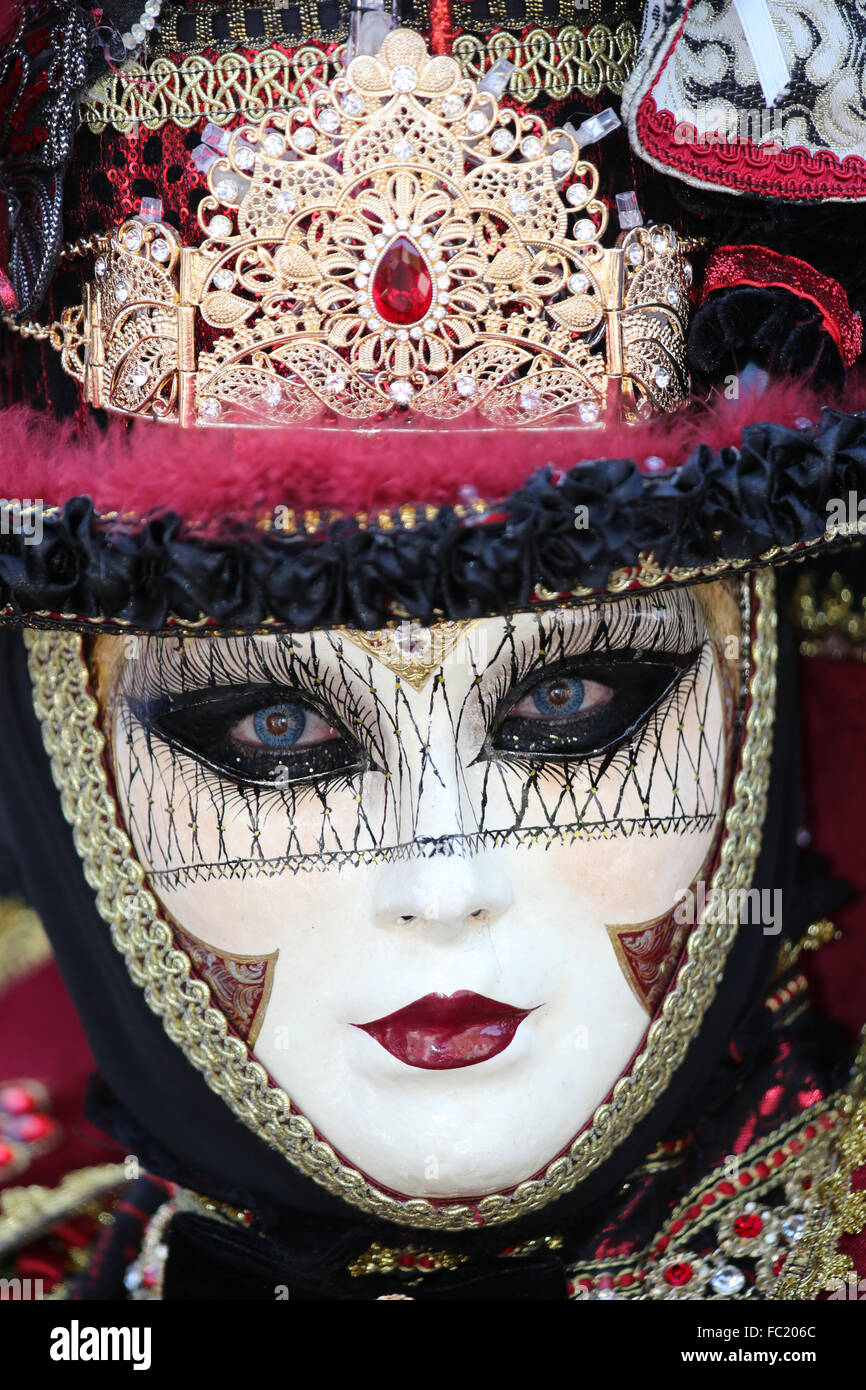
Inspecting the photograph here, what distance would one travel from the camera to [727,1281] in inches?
73.1

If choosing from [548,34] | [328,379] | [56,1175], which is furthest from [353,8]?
[56,1175]

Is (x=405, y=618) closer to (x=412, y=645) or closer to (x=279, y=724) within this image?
(x=412, y=645)

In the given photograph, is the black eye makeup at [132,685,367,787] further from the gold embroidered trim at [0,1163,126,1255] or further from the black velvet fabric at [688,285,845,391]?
the gold embroidered trim at [0,1163,126,1255]

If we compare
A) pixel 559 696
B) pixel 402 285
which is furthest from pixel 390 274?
pixel 559 696

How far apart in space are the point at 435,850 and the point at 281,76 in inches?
33.3

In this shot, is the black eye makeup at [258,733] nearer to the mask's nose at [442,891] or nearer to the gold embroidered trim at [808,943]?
the mask's nose at [442,891]

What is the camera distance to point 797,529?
4.48 ft

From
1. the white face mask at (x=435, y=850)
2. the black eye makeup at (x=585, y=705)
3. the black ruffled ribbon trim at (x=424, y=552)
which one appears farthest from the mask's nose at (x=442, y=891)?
the black ruffled ribbon trim at (x=424, y=552)

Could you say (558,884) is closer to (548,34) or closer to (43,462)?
(43,462)

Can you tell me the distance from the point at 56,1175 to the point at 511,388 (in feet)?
4.36

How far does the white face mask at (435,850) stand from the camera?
1.50 metres

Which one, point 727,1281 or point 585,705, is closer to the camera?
point 585,705

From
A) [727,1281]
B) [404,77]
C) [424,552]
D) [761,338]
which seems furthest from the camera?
[727,1281]

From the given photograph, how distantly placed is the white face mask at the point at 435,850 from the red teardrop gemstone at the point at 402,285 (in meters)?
0.34
